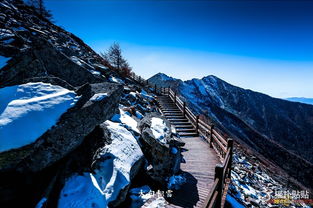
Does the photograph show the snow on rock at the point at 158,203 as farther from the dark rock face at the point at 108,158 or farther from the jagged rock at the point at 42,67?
the jagged rock at the point at 42,67

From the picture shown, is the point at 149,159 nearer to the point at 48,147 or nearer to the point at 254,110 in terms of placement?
the point at 48,147

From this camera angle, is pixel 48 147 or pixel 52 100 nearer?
pixel 48 147

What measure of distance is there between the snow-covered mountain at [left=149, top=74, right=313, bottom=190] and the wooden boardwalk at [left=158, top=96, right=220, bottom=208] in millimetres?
47692

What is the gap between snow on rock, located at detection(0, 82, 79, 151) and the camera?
2.95 m

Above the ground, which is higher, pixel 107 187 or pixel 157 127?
pixel 157 127

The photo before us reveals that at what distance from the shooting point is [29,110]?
133 inches

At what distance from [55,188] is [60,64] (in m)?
5.61

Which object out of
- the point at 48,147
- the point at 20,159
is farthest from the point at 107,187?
the point at 20,159

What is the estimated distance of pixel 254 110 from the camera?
3568 inches

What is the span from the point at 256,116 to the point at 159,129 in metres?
103

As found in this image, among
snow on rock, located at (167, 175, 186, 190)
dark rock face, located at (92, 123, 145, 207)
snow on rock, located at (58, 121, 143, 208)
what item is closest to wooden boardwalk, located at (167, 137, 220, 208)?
snow on rock, located at (167, 175, 186, 190)

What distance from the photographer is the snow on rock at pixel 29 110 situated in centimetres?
295

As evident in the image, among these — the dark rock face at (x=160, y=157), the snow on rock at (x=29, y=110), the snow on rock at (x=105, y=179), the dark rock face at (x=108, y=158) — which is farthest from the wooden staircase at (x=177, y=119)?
the snow on rock at (x=29, y=110)

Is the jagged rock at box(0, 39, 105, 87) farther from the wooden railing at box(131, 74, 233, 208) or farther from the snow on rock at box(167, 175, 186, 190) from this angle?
the wooden railing at box(131, 74, 233, 208)
